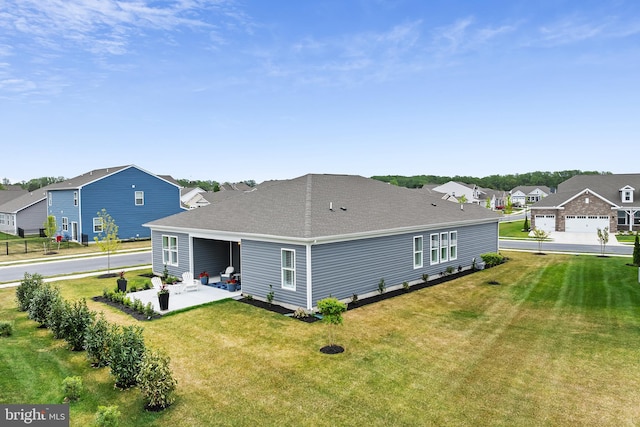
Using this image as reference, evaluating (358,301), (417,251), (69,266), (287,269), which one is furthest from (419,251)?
(69,266)

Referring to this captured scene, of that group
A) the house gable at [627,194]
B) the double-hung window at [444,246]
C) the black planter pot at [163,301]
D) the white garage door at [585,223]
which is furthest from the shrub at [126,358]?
the house gable at [627,194]

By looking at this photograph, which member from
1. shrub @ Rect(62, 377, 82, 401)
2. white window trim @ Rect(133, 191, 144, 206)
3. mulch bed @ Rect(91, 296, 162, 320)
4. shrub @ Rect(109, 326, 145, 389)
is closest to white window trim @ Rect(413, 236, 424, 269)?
mulch bed @ Rect(91, 296, 162, 320)

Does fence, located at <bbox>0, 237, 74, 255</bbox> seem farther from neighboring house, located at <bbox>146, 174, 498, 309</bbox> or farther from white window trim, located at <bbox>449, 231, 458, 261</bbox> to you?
white window trim, located at <bbox>449, 231, 458, 261</bbox>

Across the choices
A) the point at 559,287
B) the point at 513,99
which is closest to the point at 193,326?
the point at 559,287

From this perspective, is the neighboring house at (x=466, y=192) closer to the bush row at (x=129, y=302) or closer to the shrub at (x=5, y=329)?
the bush row at (x=129, y=302)

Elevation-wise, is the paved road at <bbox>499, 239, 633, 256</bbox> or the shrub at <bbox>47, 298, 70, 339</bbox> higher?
the shrub at <bbox>47, 298, 70, 339</bbox>

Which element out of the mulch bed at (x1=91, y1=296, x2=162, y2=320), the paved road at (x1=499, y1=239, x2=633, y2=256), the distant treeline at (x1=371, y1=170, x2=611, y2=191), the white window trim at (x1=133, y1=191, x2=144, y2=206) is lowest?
the paved road at (x1=499, y1=239, x2=633, y2=256)
